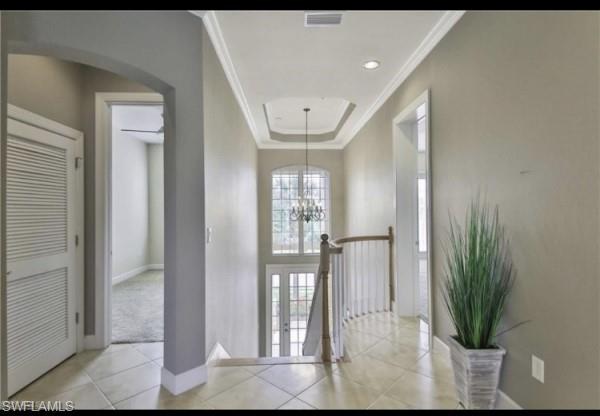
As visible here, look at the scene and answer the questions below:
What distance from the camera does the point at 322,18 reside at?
2480 mm

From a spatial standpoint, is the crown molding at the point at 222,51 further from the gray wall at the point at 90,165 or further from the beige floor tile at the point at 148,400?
the beige floor tile at the point at 148,400

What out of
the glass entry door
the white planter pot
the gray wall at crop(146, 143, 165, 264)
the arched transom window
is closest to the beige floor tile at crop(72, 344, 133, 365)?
the white planter pot

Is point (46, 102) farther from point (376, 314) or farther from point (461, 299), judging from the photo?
point (376, 314)

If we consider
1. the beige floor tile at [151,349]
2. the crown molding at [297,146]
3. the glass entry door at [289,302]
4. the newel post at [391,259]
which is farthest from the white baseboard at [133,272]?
the newel post at [391,259]

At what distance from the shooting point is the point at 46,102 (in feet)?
8.26

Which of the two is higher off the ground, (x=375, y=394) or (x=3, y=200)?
(x=3, y=200)

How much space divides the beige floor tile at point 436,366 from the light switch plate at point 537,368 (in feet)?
2.31

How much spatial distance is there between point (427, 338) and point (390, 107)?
2823 mm

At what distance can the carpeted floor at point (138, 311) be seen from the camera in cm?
326

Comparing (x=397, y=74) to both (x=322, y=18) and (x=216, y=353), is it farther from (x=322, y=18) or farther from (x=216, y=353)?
(x=216, y=353)

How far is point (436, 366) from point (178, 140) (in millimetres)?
2753

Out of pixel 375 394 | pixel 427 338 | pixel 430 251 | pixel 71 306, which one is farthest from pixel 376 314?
pixel 71 306

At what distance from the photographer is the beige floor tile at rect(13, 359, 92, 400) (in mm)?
2180

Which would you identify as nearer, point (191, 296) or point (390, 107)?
point (191, 296)
